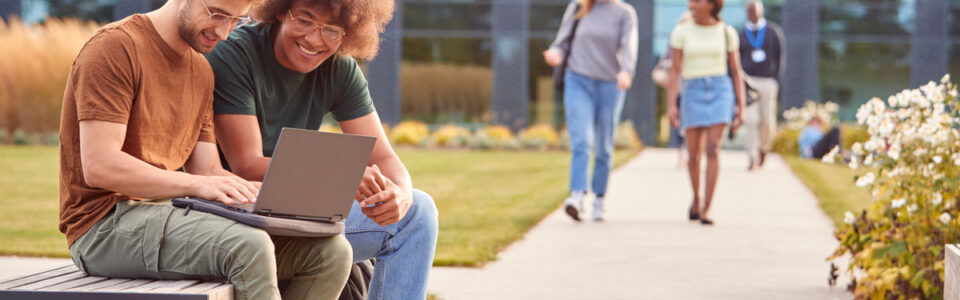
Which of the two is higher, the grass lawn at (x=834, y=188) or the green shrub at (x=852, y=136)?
the grass lawn at (x=834, y=188)

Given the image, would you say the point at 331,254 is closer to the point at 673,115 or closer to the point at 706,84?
the point at 706,84

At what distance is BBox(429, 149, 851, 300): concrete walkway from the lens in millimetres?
4801

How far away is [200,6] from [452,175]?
9574 mm

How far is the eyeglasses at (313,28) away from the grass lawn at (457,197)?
251cm

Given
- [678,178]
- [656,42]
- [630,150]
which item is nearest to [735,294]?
[678,178]

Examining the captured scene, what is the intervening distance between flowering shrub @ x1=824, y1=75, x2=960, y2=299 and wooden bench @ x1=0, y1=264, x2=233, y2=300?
2.54m

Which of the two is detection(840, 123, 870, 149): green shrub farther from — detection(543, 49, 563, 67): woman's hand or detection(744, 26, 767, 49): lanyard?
detection(543, 49, 563, 67): woman's hand

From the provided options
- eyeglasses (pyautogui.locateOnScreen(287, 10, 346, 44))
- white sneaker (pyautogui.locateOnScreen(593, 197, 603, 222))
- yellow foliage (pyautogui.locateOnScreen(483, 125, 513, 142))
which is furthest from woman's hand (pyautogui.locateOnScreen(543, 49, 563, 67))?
yellow foliage (pyautogui.locateOnScreen(483, 125, 513, 142))

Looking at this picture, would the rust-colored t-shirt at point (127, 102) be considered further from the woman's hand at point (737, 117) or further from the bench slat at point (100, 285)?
the woman's hand at point (737, 117)

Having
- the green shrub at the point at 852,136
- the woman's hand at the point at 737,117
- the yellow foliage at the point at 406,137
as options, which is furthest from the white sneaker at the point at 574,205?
the yellow foliage at the point at 406,137

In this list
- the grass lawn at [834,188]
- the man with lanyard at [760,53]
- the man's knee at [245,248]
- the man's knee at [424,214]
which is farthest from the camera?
the man with lanyard at [760,53]

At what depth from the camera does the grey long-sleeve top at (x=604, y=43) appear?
745 cm

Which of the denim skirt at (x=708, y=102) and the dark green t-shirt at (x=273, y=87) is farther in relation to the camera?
the denim skirt at (x=708, y=102)

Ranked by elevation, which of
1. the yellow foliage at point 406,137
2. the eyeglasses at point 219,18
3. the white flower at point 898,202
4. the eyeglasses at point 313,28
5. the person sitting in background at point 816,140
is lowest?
the yellow foliage at point 406,137
